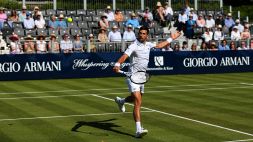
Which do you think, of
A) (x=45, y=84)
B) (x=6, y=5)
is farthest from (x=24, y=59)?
(x=6, y=5)

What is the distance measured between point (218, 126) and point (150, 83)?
1172 cm

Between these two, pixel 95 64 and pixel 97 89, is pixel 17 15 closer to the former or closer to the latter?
pixel 95 64

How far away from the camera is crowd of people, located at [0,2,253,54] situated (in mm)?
28500

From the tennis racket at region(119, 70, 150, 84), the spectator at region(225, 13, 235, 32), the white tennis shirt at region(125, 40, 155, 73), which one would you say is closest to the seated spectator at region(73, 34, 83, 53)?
the spectator at region(225, 13, 235, 32)

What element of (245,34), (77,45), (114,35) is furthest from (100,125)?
(245,34)

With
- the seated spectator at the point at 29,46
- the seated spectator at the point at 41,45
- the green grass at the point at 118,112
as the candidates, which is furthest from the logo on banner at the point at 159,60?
the seated spectator at the point at 29,46

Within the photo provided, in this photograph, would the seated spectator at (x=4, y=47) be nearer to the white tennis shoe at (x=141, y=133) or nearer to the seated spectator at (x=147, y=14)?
the seated spectator at (x=147, y=14)

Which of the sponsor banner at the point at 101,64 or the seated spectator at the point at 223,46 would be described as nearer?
the sponsor banner at the point at 101,64

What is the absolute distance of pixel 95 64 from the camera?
2884 cm

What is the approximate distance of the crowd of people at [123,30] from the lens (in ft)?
93.5

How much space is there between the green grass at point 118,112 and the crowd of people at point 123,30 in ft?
11.3

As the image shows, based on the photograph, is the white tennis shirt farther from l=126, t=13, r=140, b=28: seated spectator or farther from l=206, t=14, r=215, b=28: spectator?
l=206, t=14, r=215, b=28: spectator

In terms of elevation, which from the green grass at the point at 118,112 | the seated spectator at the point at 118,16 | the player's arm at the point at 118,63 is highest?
the seated spectator at the point at 118,16

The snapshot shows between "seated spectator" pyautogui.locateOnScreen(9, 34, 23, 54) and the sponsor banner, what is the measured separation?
77cm
